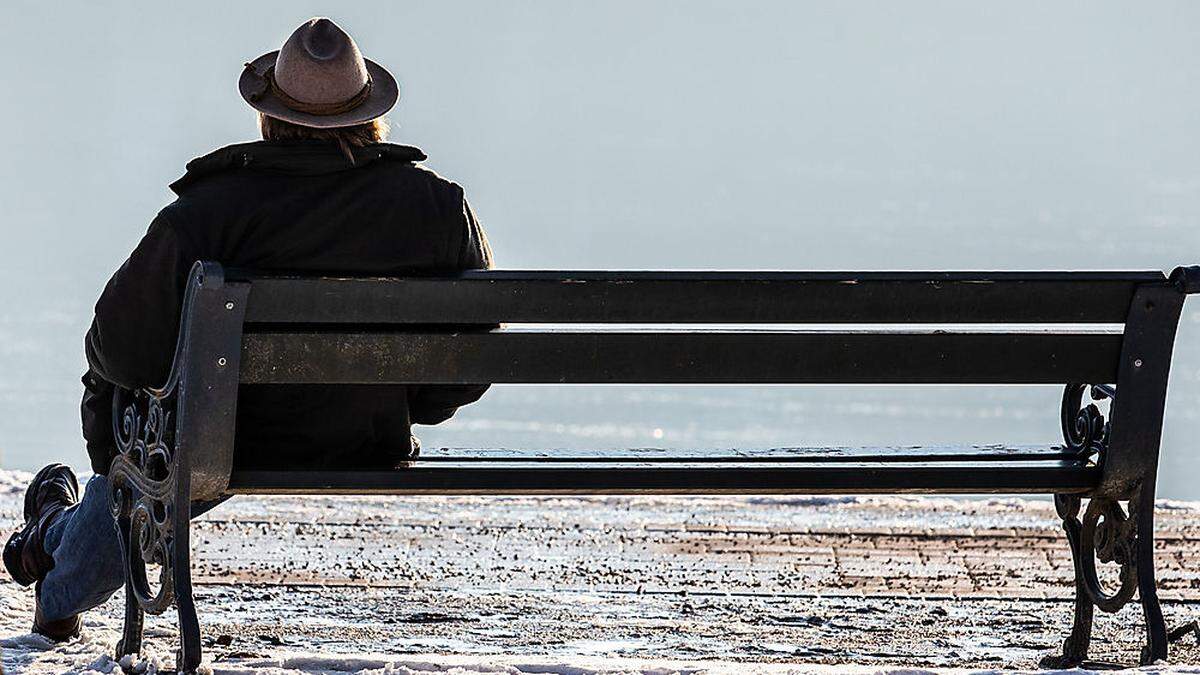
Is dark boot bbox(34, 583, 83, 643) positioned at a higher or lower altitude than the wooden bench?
lower

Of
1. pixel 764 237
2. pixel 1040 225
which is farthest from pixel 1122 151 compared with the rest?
pixel 764 237

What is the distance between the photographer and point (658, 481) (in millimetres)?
5199

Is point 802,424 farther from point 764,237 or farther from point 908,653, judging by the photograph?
point 764,237

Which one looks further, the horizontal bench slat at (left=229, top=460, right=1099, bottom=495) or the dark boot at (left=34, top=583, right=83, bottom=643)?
the dark boot at (left=34, top=583, right=83, bottom=643)

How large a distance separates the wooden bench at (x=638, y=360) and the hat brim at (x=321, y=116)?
1.85ft

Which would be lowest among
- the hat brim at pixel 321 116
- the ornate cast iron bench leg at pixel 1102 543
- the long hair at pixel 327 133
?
the ornate cast iron bench leg at pixel 1102 543

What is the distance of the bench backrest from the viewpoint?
193 inches

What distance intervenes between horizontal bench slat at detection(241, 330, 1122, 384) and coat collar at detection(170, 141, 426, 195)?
500mm

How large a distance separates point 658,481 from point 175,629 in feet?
5.37

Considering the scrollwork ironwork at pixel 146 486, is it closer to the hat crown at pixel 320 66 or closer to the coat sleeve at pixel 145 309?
the coat sleeve at pixel 145 309

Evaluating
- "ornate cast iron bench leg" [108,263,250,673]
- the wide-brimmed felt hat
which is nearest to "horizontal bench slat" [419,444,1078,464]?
"ornate cast iron bench leg" [108,263,250,673]

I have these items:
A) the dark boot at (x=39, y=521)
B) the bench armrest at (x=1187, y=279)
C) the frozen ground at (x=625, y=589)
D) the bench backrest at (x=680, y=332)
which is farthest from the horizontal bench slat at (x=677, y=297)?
the dark boot at (x=39, y=521)

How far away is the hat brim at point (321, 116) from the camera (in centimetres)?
534

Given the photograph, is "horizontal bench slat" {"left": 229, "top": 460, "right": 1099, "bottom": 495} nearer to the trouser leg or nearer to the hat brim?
the trouser leg
